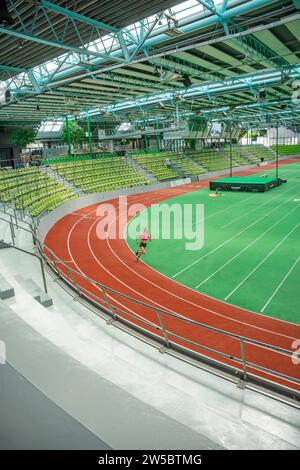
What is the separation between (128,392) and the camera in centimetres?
415

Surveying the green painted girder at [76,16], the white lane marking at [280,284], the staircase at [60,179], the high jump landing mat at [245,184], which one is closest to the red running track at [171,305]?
the white lane marking at [280,284]

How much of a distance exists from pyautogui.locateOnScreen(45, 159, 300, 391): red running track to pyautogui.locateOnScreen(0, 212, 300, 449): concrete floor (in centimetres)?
65

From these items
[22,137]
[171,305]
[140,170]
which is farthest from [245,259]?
[22,137]

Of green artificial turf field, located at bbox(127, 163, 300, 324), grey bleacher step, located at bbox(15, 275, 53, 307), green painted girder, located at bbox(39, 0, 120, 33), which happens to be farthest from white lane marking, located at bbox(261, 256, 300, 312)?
green painted girder, located at bbox(39, 0, 120, 33)

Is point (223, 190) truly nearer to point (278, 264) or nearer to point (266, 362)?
point (278, 264)

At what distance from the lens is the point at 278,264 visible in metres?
14.2

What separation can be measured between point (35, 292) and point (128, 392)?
447cm

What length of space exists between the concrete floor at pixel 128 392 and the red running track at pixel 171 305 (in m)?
0.65

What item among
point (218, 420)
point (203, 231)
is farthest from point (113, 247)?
point (218, 420)

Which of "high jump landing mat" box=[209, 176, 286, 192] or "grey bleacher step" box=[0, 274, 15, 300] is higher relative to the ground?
"grey bleacher step" box=[0, 274, 15, 300]

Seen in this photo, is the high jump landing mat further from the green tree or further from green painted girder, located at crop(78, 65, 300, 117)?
the green tree

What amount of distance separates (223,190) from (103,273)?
26.7 meters

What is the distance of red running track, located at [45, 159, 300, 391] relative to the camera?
8055mm

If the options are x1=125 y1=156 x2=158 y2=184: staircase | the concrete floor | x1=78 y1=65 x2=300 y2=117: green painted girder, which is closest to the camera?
the concrete floor
